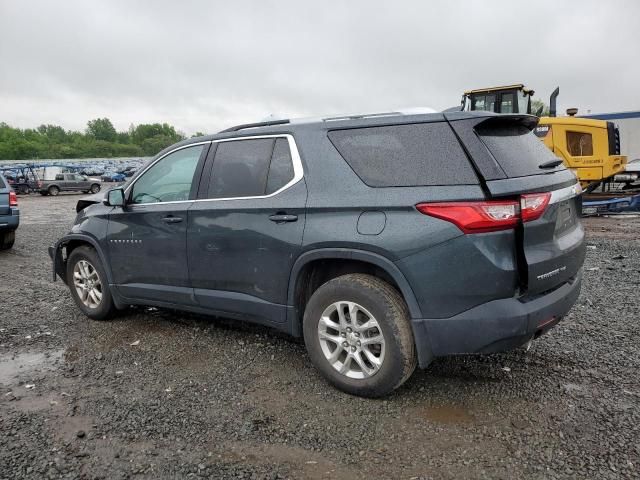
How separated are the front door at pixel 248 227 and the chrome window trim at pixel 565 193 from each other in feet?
5.09

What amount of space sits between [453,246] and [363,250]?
55 centimetres

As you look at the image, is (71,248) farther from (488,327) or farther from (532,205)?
(532,205)

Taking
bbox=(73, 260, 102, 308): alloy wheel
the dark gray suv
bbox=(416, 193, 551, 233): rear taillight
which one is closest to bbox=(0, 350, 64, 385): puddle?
bbox=(73, 260, 102, 308): alloy wheel

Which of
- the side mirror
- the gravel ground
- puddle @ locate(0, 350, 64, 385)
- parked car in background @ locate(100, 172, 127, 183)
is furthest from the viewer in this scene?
parked car in background @ locate(100, 172, 127, 183)

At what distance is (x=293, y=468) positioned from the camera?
250 centimetres

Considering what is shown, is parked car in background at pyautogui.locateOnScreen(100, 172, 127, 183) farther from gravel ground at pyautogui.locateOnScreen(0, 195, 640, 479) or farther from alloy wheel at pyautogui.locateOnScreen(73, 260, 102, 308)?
gravel ground at pyautogui.locateOnScreen(0, 195, 640, 479)

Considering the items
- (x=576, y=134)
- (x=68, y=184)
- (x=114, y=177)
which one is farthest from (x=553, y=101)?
(x=114, y=177)

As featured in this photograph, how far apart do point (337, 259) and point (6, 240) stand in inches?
355

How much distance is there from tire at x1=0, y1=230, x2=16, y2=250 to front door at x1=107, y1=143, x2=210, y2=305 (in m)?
6.53

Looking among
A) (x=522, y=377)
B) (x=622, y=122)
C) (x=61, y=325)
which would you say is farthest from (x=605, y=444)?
(x=622, y=122)

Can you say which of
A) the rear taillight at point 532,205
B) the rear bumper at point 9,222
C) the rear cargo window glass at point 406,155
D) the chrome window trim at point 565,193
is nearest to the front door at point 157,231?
the rear cargo window glass at point 406,155

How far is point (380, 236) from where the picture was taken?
9.55 ft

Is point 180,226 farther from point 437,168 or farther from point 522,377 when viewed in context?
point 522,377

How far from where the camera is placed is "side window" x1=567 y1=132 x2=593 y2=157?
40.4ft
